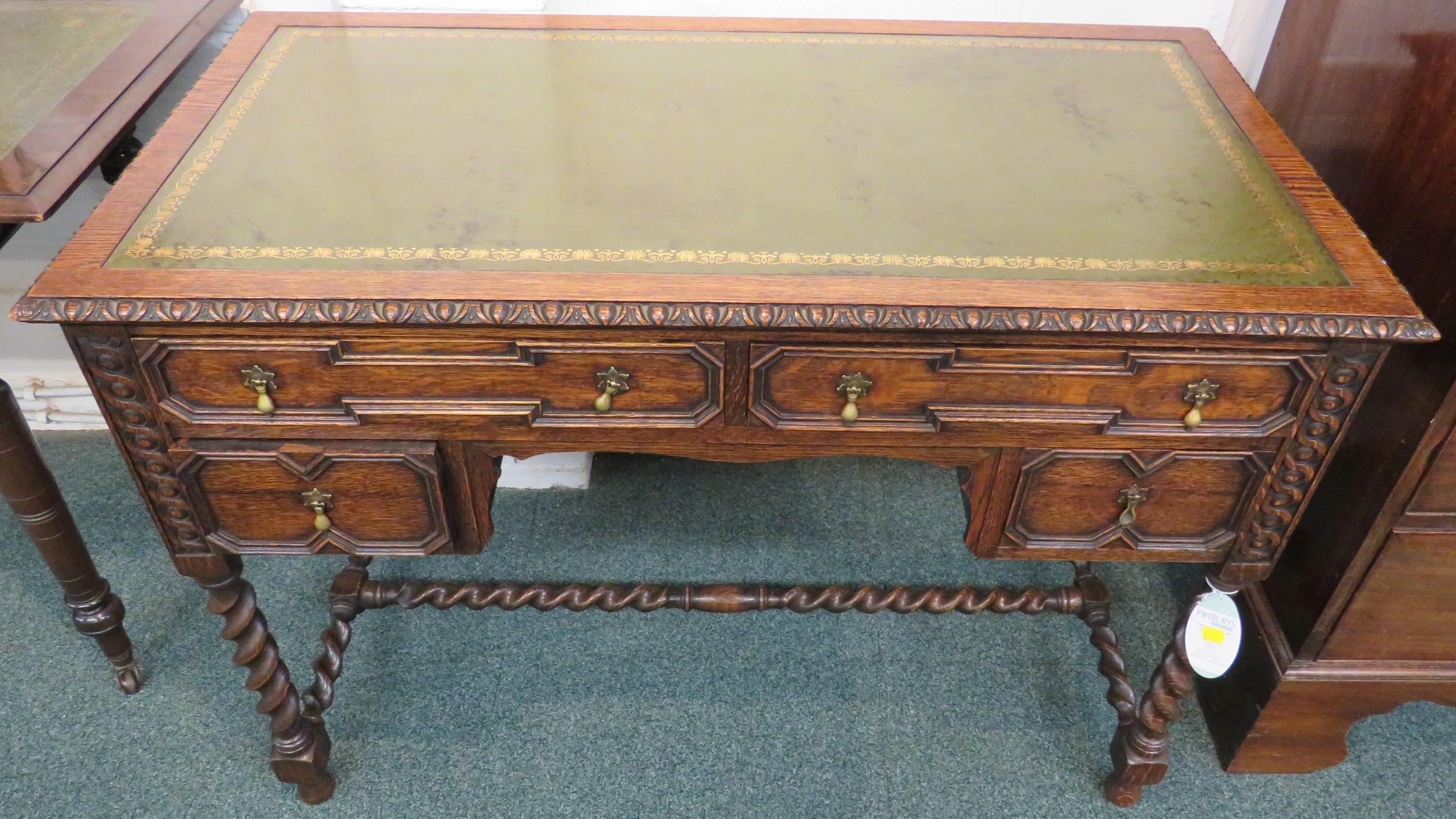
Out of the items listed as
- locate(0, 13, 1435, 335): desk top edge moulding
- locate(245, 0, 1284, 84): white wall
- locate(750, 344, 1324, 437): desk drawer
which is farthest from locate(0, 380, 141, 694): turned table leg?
locate(750, 344, 1324, 437): desk drawer

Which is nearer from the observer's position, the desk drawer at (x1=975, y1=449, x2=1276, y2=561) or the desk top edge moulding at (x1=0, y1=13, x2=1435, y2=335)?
the desk top edge moulding at (x1=0, y1=13, x2=1435, y2=335)

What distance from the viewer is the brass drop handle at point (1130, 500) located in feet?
4.46

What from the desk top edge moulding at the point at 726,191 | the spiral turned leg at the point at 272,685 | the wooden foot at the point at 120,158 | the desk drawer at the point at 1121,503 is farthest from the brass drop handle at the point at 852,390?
the wooden foot at the point at 120,158

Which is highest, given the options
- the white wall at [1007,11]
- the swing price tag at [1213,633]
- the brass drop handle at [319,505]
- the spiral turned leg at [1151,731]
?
the white wall at [1007,11]

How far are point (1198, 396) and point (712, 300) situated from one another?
2.00 ft

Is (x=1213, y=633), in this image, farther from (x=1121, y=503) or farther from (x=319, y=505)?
(x=319, y=505)

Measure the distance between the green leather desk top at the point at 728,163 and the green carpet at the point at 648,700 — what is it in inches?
40.6

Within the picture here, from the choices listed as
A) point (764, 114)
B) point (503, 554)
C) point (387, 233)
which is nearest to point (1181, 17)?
point (764, 114)

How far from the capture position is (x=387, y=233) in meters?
1.25

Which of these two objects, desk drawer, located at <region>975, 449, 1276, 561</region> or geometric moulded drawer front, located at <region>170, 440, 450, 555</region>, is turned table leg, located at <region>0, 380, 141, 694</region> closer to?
geometric moulded drawer front, located at <region>170, 440, 450, 555</region>

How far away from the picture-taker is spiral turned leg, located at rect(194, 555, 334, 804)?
4.94ft

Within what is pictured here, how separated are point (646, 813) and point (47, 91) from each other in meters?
1.53

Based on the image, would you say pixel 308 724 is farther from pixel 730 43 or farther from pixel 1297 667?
pixel 1297 667

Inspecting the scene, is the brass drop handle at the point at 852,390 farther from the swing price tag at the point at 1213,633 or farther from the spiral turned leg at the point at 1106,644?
the spiral turned leg at the point at 1106,644
